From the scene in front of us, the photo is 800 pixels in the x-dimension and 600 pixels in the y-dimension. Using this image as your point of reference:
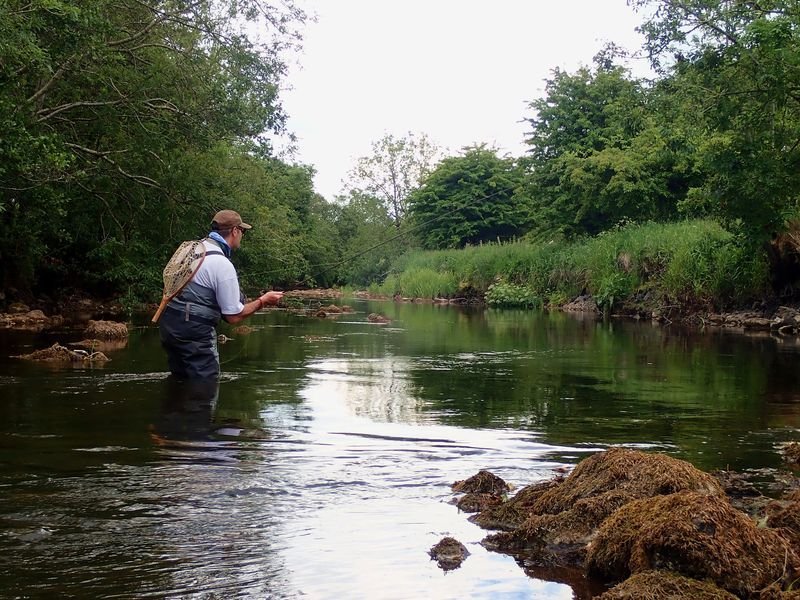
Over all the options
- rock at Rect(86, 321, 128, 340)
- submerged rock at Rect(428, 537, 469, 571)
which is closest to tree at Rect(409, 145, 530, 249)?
rock at Rect(86, 321, 128, 340)

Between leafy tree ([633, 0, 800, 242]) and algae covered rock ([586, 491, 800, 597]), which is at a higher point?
leafy tree ([633, 0, 800, 242])

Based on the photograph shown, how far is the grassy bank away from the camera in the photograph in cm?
2619

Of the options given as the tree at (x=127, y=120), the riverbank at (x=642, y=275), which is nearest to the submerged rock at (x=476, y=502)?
the tree at (x=127, y=120)

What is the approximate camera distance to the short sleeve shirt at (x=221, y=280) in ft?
27.3

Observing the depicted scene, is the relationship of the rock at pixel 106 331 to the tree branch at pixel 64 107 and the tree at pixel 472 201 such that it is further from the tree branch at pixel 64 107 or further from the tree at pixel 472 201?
the tree at pixel 472 201

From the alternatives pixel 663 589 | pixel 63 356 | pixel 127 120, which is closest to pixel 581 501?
pixel 663 589

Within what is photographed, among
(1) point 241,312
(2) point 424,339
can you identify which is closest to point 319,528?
(1) point 241,312

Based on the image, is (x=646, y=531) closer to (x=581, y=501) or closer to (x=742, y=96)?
(x=581, y=501)

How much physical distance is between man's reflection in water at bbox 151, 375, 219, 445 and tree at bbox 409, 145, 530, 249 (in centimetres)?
4828

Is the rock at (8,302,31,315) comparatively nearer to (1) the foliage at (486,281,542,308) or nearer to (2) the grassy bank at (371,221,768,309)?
(2) the grassy bank at (371,221,768,309)

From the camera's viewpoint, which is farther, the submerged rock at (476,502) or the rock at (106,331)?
the rock at (106,331)

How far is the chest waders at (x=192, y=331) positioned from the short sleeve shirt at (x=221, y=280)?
0.23 feet

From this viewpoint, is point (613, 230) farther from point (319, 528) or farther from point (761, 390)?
point (319, 528)

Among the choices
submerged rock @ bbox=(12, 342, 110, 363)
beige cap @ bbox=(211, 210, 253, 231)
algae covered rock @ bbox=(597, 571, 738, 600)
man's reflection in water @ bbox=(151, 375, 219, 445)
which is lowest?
algae covered rock @ bbox=(597, 571, 738, 600)
